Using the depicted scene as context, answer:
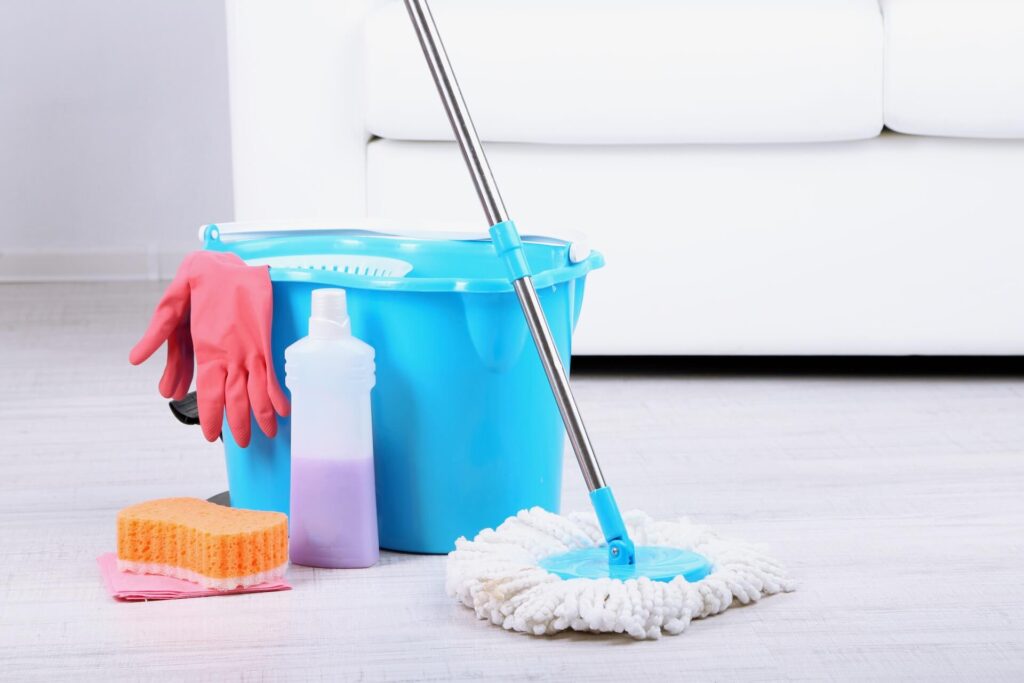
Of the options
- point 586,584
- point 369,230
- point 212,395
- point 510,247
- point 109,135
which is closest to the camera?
point 586,584

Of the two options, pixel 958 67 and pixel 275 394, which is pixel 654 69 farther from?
pixel 275 394

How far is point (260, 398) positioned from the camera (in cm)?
120

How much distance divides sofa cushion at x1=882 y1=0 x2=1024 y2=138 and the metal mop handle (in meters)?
0.90

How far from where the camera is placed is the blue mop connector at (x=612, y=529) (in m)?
1.08

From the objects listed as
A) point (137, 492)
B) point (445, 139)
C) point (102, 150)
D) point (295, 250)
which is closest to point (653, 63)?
point (445, 139)

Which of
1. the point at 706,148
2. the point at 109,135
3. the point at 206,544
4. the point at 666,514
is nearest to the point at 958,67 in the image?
the point at 706,148

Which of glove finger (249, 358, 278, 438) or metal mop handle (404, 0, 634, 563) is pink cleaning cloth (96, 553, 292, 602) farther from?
metal mop handle (404, 0, 634, 563)

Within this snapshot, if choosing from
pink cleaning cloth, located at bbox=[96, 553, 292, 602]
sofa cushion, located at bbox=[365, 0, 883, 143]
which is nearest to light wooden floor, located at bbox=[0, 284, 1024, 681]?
pink cleaning cloth, located at bbox=[96, 553, 292, 602]

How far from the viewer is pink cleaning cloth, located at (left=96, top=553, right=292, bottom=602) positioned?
1.08 metres

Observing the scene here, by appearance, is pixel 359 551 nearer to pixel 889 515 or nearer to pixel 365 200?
pixel 889 515

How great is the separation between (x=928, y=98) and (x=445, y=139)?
65 centimetres

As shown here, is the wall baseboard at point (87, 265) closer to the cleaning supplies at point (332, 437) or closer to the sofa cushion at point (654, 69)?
the sofa cushion at point (654, 69)

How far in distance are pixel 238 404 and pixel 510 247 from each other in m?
0.29

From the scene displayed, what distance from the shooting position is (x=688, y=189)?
6.19ft
